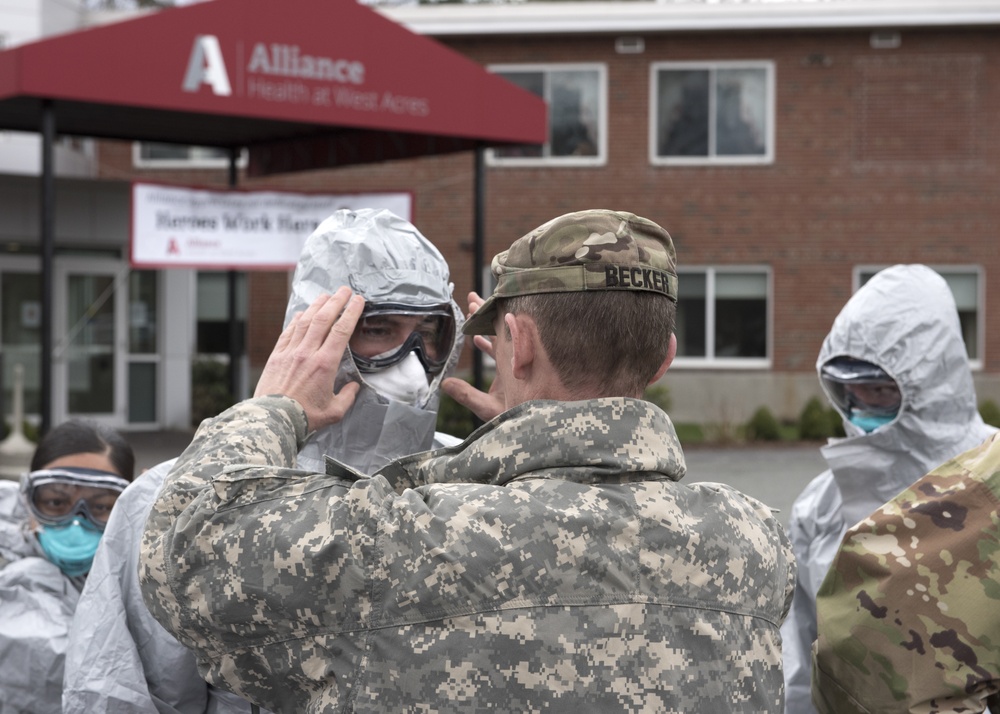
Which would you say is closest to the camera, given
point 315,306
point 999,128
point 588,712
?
point 588,712

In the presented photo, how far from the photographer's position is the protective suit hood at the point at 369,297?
2.64 meters

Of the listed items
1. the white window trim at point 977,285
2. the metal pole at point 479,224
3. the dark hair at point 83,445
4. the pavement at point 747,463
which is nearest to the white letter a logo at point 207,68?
the metal pole at point 479,224

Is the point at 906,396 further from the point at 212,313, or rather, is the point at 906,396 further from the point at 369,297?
the point at 212,313

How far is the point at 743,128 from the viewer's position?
728 inches

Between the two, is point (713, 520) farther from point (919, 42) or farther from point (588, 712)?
point (919, 42)

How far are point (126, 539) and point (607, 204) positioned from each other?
646 inches

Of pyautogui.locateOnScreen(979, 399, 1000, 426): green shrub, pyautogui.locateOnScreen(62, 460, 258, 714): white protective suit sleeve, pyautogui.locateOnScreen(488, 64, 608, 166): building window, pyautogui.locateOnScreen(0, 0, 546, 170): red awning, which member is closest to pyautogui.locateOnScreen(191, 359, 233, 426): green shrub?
pyautogui.locateOnScreen(488, 64, 608, 166): building window

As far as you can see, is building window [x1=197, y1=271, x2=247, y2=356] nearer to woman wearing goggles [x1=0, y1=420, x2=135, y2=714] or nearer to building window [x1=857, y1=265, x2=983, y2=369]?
building window [x1=857, y1=265, x2=983, y2=369]

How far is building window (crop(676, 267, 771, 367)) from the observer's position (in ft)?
60.7

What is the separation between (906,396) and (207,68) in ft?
21.7

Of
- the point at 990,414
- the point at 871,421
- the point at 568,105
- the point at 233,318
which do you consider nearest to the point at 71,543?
the point at 871,421

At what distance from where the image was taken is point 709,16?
1789cm

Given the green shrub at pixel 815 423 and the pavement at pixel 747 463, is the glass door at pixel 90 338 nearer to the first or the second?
the pavement at pixel 747 463

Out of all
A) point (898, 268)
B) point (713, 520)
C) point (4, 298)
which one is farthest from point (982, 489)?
point (4, 298)
